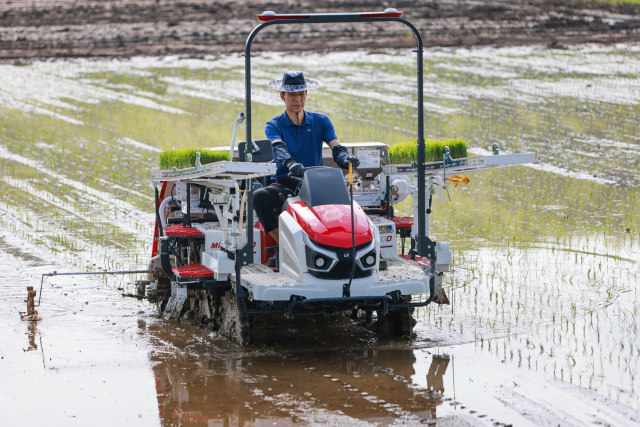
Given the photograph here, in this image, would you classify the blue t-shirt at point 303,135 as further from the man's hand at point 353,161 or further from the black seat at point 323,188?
the black seat at point 323,188

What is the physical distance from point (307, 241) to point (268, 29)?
79.4 feet

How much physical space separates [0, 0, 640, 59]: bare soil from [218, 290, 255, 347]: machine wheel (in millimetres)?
20989

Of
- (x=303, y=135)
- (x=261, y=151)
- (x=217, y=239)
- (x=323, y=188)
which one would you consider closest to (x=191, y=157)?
(x=217, y=239)

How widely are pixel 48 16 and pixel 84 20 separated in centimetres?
123

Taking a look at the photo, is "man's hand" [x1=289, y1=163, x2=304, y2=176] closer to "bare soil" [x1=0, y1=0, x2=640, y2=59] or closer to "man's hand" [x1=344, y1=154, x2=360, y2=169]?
"man's hand" [x1=344, y1=154, x2=360, y2=169]

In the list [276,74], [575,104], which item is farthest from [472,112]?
[276,74]

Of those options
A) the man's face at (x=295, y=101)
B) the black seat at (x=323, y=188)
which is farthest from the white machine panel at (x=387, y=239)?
the man's face at (x=295, y=101)

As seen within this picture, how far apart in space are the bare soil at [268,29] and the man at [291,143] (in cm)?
2048

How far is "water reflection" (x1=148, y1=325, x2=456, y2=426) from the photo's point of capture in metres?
5.82

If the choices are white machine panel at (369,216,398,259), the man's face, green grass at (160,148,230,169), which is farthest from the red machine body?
green grass at (160,148,230,169)

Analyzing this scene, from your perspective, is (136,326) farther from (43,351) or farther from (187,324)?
(43,351)

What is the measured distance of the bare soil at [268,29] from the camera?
94.1 ft

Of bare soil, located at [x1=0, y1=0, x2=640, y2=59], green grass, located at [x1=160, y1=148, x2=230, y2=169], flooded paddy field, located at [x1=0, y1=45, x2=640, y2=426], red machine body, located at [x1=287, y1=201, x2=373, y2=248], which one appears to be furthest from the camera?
bare soil, located at [x1=0, y1=0, x2=640, y2=59]

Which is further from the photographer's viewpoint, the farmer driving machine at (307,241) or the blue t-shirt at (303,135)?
the blue t-shirt at (303,135)
